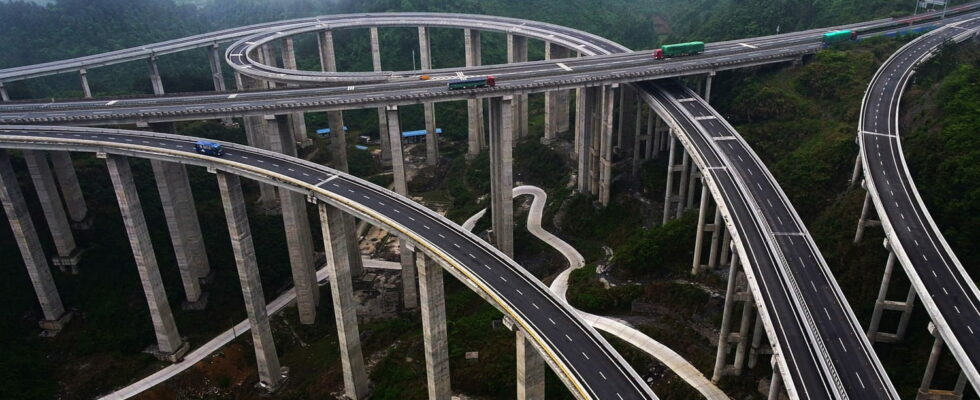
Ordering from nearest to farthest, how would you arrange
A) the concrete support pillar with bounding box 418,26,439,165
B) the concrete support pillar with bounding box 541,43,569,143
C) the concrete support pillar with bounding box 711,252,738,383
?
1. the concrete support pillar with bounding box 711,252,738,383
2. the concrete support pillar with bounding box 541,43,569,143
3. the concrete support pillar with bounding box 418,26,439,165

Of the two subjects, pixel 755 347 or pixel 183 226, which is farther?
pixel 183 226

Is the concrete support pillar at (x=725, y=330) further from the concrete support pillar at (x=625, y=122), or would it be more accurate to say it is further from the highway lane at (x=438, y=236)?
the concrete support pillar at (x=625, y=122)

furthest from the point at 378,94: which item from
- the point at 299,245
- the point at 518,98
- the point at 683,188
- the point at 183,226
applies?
the point at 683,188

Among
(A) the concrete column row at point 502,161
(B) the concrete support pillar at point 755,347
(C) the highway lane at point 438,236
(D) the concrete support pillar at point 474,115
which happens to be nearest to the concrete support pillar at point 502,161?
(A) the concrete column row at point 502,161

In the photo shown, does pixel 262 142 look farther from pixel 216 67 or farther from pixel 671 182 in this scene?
pixel 671 182

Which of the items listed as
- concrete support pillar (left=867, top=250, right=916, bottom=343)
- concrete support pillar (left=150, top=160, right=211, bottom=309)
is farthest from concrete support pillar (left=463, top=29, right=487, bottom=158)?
concrete support pillar (left=867, top=250, right=916, bottom=343)

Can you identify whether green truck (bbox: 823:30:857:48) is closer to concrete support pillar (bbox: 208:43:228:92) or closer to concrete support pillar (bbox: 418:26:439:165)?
concrete support pillar (bbox: 418:26:439:165)
